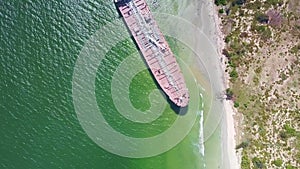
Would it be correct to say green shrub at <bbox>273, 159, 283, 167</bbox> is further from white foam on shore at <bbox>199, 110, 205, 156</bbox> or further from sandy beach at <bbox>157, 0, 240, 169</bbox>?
white foam on shore at <bbox>199, 110, 205, 156</bbox>

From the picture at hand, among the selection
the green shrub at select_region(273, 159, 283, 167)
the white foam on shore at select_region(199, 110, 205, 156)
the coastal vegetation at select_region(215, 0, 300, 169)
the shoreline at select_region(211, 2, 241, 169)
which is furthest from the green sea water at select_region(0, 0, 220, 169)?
the green shrub at select_region(273, 159, 283, 167)

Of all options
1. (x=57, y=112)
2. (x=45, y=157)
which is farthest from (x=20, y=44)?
(x=45, y=157)

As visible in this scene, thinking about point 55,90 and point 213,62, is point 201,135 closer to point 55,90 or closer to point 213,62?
point 213,62

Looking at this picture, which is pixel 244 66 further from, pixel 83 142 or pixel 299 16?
pixel 83 142

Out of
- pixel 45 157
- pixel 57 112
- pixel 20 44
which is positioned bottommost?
pixel 45 157

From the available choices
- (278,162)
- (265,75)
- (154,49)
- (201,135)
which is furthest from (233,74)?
(278,162)

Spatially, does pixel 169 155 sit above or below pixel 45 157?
below
